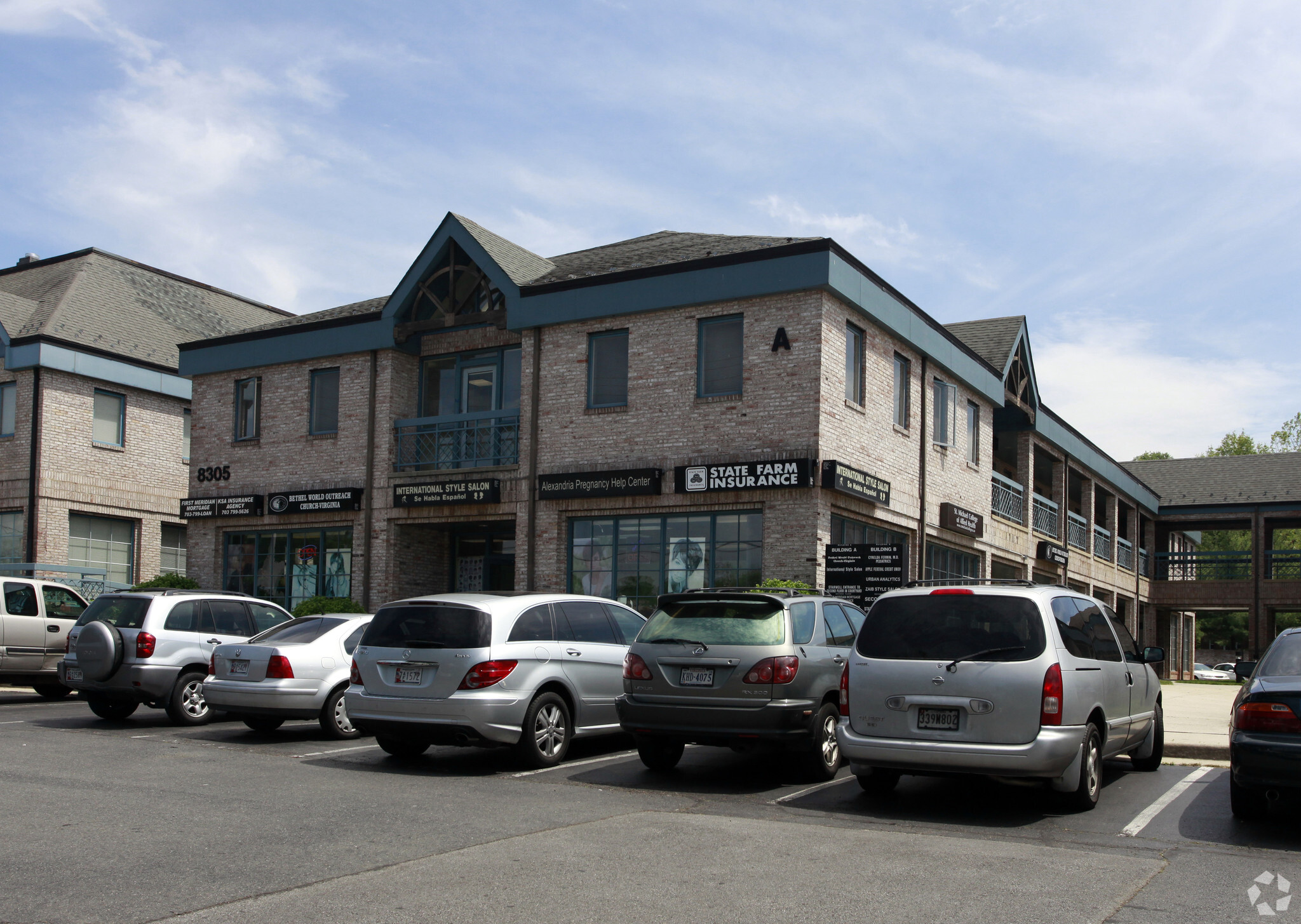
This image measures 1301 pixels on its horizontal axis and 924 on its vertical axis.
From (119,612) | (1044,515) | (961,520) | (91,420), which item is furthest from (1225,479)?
(119,612)

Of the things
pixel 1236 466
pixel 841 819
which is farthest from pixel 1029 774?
pixel 1236 466

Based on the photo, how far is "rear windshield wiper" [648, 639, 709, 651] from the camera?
1030cm

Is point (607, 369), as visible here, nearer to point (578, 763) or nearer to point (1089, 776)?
point (578, 763)

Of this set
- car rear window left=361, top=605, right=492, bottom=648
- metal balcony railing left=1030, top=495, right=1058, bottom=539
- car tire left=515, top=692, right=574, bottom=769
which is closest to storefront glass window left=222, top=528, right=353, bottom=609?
car rear window left=361, top=605, right=492, bottom=648

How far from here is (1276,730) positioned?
7988mm

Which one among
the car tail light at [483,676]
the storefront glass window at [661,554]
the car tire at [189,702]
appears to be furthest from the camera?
the storefront glass window at [661,554]

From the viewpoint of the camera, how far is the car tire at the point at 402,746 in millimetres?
11195

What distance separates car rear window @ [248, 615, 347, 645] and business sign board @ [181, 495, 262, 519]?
1210 cm

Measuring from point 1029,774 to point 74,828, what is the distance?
6430mm

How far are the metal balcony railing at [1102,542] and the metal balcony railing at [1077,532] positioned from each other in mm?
597

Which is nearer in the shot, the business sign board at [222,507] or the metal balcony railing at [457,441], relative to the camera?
the metal balcony railing at [457,441]

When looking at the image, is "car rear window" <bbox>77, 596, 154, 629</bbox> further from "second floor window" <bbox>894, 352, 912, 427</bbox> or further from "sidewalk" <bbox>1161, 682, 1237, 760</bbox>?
"second floor window" <bbox>894, 352, 912, 427</bbox>

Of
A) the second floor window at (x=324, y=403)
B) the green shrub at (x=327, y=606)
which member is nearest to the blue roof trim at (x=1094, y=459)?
the second floor window at (x=324, y=403)

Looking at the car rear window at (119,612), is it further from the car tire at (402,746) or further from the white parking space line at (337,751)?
the car tire at (402,746)
